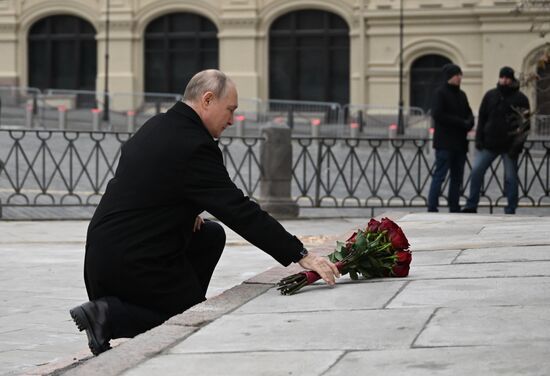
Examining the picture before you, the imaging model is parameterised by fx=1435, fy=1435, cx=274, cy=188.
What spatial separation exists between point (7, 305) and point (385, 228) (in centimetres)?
309

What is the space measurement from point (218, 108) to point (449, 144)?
9.69 m

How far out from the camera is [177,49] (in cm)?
4812

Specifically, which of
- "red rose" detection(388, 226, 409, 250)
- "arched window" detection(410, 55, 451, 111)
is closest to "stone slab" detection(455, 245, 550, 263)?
"red rose" detection(388, 226, 409, 250)

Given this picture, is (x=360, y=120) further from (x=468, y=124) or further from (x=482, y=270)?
(x=482, y=270)

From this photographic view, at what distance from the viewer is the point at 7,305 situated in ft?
31.2

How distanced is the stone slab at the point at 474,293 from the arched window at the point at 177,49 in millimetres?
40805

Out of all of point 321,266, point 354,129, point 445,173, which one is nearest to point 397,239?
point 321,266

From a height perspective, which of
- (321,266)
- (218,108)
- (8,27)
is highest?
(8,27)

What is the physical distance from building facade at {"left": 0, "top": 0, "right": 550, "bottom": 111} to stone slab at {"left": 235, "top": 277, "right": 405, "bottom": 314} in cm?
3566

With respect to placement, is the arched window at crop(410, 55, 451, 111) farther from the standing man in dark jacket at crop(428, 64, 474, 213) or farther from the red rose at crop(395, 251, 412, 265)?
the red rose at crop(395, 251, 412, 265)

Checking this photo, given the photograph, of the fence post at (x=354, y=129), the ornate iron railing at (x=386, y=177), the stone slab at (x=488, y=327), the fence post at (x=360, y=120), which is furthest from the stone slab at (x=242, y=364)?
the fence post at (x=360, y=120)

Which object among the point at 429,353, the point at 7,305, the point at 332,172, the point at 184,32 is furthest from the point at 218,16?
the point at 429,353

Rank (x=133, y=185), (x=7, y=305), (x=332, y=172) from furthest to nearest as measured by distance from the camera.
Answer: (x=332, y=172)
(x=7, y=305)
(x=133, y=185)

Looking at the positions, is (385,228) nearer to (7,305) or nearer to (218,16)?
(7,305)
